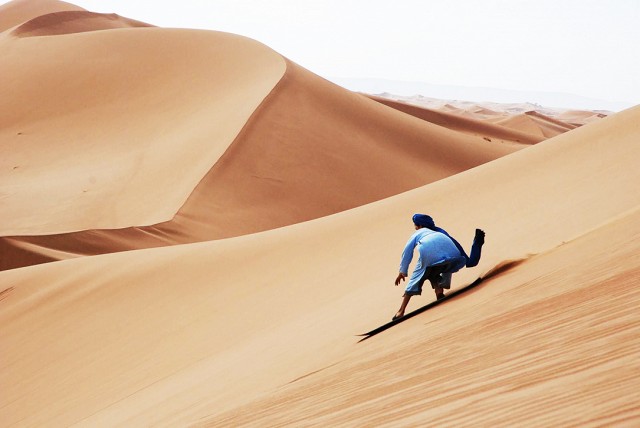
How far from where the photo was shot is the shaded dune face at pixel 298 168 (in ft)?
67.5

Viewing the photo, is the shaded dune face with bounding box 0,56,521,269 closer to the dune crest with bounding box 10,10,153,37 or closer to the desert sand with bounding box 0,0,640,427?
the desert sand with bounding box 0,0,640,427

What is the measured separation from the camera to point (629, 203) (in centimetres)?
761

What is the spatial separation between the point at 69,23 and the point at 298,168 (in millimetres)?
29491

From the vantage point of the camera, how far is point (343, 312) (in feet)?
26.3

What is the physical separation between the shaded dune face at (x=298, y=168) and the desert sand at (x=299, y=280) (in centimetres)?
9

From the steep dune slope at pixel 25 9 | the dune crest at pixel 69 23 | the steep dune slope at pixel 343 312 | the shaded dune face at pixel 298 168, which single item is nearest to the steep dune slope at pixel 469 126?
the shaded dune face at pixel 298 168

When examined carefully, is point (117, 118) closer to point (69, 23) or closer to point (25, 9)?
point (69, 23)

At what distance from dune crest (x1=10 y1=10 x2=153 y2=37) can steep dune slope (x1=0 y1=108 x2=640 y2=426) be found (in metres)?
39.1

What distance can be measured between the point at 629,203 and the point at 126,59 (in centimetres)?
3567

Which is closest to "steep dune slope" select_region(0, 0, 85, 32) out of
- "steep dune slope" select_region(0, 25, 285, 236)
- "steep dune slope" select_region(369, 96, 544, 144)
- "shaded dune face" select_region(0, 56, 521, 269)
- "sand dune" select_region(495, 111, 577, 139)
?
"steep dune slope" select_region(0, 25, 285, 236)

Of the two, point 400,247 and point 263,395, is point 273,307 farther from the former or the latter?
point 263,395

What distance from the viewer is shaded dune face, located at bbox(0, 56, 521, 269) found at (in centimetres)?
2058

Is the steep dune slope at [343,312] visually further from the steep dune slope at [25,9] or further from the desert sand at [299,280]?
the steep dune slope at [25,9]

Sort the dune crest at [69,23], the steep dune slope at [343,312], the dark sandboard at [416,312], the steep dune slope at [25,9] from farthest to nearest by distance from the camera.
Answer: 1. the steep dune slope at [25,9]
2. the dune crest at [69,23]
3. the dark sandboard at [416,312]
4. the steep dune slope at [343,312]
